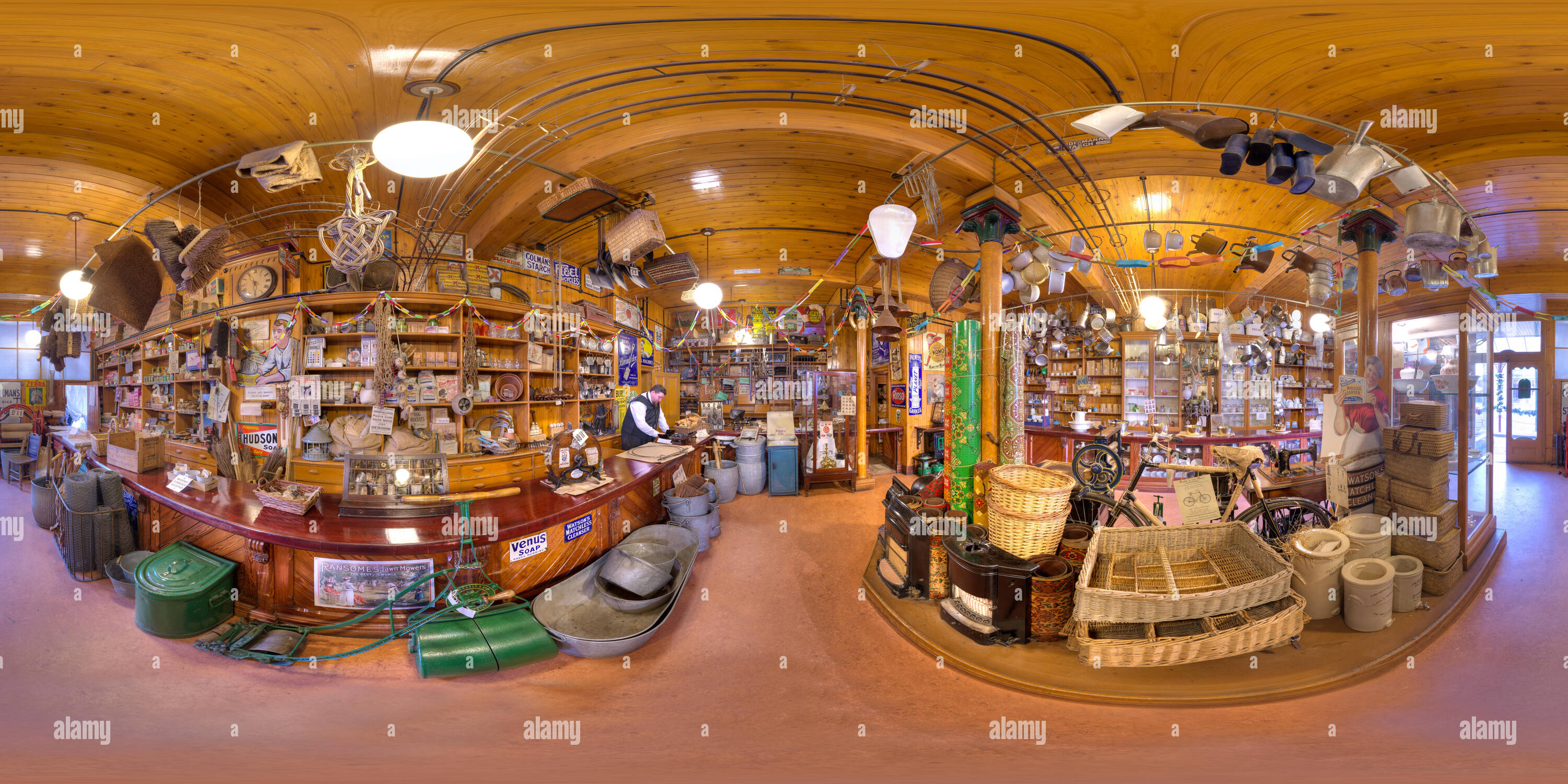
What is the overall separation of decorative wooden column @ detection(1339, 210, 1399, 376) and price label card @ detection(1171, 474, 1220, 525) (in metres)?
2.44

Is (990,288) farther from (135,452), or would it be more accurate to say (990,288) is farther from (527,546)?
(135,452)

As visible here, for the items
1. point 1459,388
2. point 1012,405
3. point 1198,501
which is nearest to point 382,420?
point 1012,405

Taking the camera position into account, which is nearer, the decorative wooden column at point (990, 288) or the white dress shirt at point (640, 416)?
the decorative wooden column at point (990, 288)

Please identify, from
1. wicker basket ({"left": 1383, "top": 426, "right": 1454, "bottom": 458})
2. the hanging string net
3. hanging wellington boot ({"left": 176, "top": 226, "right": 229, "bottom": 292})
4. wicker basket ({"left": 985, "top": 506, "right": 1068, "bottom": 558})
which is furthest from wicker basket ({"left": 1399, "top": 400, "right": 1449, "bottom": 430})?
hanging wellington boot ({"left": 176, "top": 226, "right": 229, "bottom": 292})

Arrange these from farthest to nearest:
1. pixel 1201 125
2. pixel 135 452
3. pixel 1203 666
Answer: pixel 135 452, pixel 1201 125, pixel 1203 666

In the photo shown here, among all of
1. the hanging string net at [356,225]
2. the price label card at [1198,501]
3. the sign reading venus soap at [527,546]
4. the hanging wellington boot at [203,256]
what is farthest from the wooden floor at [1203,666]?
the hanging wellington boot at [203,256]

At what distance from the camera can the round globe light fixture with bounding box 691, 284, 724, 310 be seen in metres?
6.59

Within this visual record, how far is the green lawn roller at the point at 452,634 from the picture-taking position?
2736 millimetres

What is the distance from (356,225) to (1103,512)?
211 inches

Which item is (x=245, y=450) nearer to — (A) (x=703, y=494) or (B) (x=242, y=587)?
(B) (x=242, y=587)

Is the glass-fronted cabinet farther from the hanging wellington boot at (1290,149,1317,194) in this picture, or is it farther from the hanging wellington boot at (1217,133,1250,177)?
the hanging wellington boot at (1290,149,1317,194)

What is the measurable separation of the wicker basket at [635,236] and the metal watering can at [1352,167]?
436cm

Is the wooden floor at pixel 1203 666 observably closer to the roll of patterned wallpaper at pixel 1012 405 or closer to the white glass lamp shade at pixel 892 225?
the roll of patterned wallpaper at pixel 1012 405

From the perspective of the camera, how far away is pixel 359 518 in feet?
10.9
